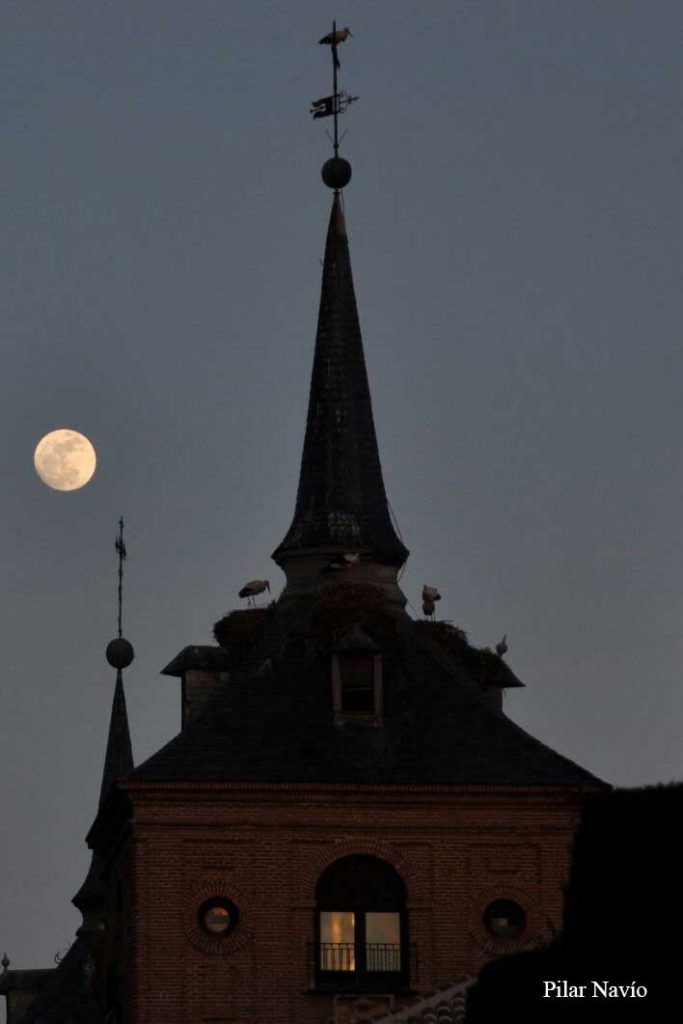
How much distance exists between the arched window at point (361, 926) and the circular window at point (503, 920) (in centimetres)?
177

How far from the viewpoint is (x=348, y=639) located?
3009 inches

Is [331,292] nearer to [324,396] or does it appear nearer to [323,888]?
[324,396]

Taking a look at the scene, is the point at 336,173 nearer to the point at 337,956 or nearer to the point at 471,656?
the point at 471,656

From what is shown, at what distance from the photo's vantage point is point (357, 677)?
251 ft

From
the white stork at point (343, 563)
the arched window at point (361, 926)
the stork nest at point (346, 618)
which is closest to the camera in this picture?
the arched window at point (361, 926)

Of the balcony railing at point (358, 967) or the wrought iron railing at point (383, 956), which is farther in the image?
the wrought iron railing at point (383, 956)

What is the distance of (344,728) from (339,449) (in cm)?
840

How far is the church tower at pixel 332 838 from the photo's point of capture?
239ft

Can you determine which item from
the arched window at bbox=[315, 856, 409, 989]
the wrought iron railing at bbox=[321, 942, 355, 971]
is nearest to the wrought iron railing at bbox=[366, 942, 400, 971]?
the arched window at bbox=[315, 856, 409, 989]

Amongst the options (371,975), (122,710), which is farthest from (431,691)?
(122,710)

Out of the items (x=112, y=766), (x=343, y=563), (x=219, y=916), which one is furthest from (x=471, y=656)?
(x=112, y=766)

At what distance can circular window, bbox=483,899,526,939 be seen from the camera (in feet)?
243

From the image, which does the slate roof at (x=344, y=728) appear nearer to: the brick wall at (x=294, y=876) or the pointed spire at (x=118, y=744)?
the brick wall at (x=294, y=876)

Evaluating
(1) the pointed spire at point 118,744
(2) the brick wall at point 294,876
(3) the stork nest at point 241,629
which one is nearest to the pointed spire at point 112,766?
(1) the pointed spire at point 118,744
